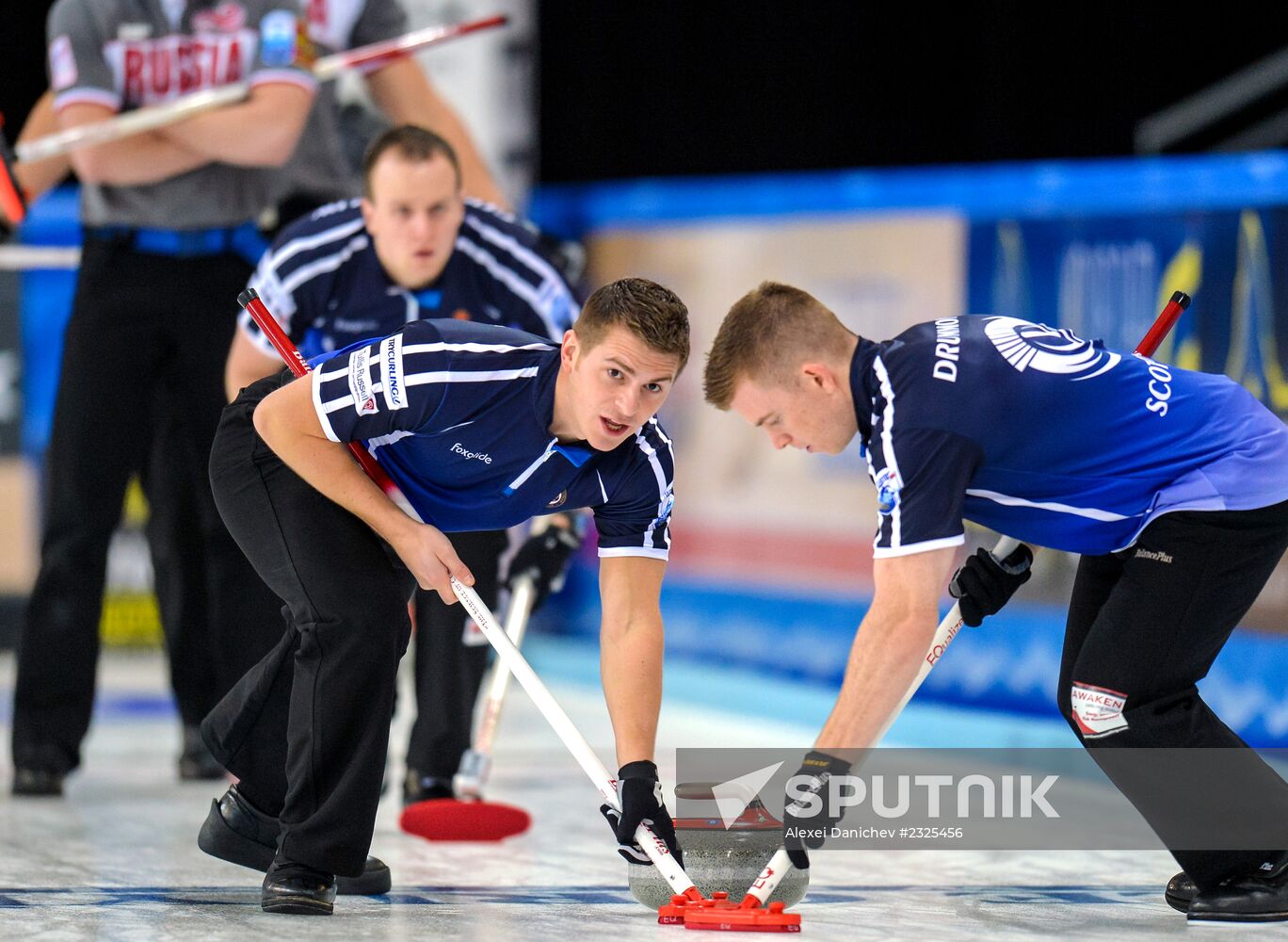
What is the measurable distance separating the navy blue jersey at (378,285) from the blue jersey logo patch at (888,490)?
4.75 feet

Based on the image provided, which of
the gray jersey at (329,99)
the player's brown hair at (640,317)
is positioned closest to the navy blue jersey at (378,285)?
the gray jersey at (329,99)

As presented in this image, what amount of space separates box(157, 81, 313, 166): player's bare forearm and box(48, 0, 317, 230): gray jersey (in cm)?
5

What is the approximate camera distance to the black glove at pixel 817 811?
300 cm

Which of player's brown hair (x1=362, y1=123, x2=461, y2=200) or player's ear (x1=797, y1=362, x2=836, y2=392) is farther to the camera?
player's brown hair (x1=362, y1=123, x2=461, y2=200)

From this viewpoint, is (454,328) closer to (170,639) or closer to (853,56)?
(170,639)

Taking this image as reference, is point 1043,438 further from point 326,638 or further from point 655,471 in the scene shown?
point 326,638

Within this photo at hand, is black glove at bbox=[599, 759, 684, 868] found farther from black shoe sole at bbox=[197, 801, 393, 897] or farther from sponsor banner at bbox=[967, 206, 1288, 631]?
sponsor banner at bbox=[967, 206, 1288, 631]

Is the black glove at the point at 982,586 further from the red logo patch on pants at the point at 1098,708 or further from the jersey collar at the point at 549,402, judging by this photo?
the jersey collar at the point at 549,402

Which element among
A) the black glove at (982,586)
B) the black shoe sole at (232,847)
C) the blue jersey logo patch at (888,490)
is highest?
the blue jersey logo patch at (888,490)

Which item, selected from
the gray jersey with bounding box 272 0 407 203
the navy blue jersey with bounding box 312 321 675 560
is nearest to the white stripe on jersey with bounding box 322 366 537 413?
the navy blue jersey with bounding box 312 321 675 560

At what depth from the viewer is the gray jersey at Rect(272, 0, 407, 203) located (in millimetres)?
5176

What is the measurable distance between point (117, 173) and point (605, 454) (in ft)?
6.29

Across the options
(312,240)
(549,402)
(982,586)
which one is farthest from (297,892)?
(312,240)

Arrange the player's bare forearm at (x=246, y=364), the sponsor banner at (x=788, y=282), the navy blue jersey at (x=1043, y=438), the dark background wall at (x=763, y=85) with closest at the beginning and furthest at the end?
the navy blue jersey at (x=1043, y=438)
the player's bare forearm at (x=246, y=364)
the sponsor banner at (x=788, y=282)
the dark background wall at (x=763, y=85)
